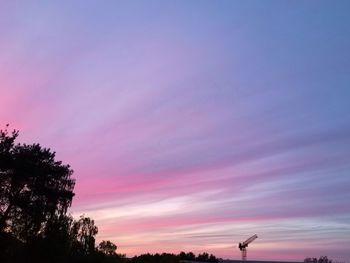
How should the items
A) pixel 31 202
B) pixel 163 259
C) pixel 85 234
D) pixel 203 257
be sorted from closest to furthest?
pixel 31 202 → pixel 85 234 → pixel 163 259 → pixel 203 257

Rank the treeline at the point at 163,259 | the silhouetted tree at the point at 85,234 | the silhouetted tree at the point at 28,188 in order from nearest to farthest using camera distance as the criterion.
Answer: the silhouetted tree at the point at 28,188
the silhouetted tree at the point at 85,234
the treeline at the point at 163,259

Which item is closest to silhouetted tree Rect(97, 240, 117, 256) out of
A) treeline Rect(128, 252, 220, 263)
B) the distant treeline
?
treeline Rect(128, 252, 220, 263)

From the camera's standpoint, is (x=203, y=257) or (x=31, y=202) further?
(x=203, y=257)

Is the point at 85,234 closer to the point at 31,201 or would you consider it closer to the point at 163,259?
the point at 163,259

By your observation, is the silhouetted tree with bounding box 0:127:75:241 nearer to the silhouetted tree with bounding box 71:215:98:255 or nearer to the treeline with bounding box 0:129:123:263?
the treeline with bounding box 0:129:123:263

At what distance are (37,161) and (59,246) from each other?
471 inches

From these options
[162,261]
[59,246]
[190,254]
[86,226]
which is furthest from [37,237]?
[190,254]

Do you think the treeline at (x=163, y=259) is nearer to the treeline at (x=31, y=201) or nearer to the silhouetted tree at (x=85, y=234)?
the silhouetted tree at (x=85, y=234)

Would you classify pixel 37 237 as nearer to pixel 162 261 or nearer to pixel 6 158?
pixel 6 158

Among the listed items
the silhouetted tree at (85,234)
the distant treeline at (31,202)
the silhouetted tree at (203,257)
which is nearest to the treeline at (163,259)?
the silhouetted tree at (203,257)

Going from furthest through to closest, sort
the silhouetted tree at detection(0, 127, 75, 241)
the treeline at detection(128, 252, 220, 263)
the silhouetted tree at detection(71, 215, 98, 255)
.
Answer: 1. the treeline at detection(128, 252, 220, 263)
2. the silhouetted tree at detection(71, 215, 98, 255)
3. the silhouetted tree at detection(0, 127, 75, 241)

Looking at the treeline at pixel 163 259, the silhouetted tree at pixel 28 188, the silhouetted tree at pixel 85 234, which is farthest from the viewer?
the treeline at pixel 163 259

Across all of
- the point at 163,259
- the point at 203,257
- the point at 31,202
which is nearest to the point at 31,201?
the point at 31,202

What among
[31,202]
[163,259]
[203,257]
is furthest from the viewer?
[203,257]
